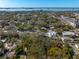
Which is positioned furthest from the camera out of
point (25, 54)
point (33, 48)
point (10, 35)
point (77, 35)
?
point (77, 35)

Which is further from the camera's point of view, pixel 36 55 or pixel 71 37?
pixel 71 37

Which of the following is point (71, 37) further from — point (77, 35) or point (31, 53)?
point (31, 53)

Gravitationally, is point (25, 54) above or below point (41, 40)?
below

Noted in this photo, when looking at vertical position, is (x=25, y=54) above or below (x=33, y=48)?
below

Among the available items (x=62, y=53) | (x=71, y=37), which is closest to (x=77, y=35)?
(x=71, y=37)

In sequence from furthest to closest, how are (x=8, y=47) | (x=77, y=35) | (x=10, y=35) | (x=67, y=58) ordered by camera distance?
(x=77, y=35) < (x=10, y=35) < (x=8, y=47) < (x=67, y=58)


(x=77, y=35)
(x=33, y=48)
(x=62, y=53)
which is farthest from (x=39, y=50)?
(x=77, y=35)

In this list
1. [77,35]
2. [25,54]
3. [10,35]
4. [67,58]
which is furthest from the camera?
[77,35]

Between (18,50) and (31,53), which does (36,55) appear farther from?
(18,50)

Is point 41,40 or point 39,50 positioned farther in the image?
point 41,40
